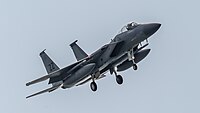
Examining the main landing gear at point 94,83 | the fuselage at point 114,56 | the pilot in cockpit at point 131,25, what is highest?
the pilot in cockpit at point 131,25

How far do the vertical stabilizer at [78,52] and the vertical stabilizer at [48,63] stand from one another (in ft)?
5.72

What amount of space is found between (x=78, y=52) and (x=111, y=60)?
4540 mm

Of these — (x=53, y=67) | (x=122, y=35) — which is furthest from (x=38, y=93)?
(x=122, y=35)

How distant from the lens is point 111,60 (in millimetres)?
37562

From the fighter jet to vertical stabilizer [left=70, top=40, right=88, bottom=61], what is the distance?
0.46m

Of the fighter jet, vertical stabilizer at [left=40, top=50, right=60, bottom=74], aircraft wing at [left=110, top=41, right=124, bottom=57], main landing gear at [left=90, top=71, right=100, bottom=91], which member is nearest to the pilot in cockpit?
the fighter jet

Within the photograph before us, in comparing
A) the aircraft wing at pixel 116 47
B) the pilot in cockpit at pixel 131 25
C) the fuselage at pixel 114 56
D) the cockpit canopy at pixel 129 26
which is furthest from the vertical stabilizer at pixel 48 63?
the pilot in cockpit at pixel 131 25

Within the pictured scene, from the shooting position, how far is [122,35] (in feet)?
123

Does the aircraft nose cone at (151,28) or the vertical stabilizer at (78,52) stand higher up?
the vertical stabilizer at (78,52)

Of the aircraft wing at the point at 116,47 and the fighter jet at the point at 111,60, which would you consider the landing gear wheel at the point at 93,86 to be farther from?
the aircraft wing at the point at 116,47

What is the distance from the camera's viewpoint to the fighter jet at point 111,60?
36.6 metres

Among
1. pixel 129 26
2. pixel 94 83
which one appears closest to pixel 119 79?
pixel 94 83

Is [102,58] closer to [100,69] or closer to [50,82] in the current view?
[100,69]

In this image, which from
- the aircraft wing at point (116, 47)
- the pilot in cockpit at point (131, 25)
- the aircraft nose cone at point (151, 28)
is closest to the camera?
the aircraft nose cone at point (151, 28)
